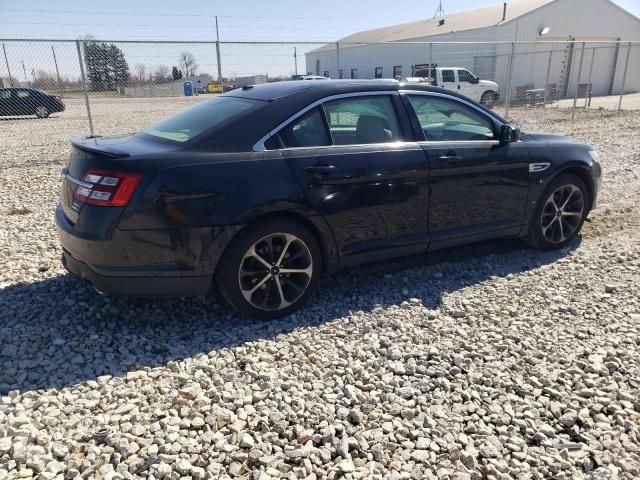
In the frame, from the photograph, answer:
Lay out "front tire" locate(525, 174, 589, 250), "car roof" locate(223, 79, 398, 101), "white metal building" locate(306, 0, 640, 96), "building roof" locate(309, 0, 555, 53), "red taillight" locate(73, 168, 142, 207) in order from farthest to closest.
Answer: "building roof" locate(309, 0, 555, 53)
"white metal building" locate(306, 0, 640, 96)
"front tire" locate(525, 174, 589, 250)
"car roof" locate(223, 79, 398, 101)
"red taillight" locate(73, 168, 142, 207)

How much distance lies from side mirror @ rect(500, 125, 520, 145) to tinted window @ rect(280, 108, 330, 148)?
1712 mm

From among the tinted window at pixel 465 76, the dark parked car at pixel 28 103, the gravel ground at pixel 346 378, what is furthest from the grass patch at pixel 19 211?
the tinted window at pixel 465 76

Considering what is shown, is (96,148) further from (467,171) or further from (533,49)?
(533,49)

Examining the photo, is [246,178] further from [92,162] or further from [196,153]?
[92,162]

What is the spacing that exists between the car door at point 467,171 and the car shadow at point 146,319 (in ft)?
1.46

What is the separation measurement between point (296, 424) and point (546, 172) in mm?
3435

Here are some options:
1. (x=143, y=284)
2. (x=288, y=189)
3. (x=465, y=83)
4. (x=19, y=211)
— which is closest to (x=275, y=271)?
(x=288, y=189)

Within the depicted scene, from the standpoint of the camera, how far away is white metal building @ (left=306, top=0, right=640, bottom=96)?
97.1 ft

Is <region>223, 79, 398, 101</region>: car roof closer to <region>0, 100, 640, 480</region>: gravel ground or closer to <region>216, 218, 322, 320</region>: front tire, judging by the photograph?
<region>216, 218, 322, 320</region>: front tire

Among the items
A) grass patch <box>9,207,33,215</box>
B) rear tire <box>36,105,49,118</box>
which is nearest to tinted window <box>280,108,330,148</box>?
grass patch <box>9,207,33,215</box>

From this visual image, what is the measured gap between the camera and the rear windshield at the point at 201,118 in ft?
11.6

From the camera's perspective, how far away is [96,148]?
333 centimetres

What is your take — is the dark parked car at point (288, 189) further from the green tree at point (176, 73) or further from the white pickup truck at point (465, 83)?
the white pickup truck at point (465, 83)

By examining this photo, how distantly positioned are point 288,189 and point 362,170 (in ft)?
2.05
